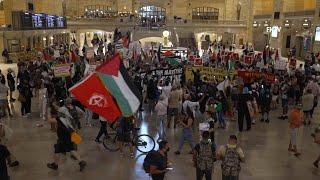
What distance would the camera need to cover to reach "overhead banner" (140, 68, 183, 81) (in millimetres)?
17656

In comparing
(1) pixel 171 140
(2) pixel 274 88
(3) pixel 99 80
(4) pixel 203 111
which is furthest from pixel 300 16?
(3) pixel 99 80

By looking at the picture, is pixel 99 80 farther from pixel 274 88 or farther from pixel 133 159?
pixel 274 88

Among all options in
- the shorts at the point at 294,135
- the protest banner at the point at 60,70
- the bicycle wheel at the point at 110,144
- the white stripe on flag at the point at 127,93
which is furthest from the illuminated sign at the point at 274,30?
the white stripe on flag at the point at 127,93

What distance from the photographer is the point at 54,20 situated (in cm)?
4250

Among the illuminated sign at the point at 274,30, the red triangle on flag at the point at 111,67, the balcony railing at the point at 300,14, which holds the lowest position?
the red triangle on flag at the point at 111,67

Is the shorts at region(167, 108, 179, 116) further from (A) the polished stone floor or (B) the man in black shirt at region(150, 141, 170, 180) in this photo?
(B) the man in black shirt at region(150, 141, 170, 180)

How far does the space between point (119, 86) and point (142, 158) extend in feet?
12.2

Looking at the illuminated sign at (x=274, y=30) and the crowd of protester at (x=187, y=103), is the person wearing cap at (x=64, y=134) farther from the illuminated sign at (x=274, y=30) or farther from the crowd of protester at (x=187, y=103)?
the illuminated sign at (x=274, y=30)

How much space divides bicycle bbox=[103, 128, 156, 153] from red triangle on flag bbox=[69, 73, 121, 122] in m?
3.46

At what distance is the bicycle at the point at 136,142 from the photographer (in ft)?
36.7

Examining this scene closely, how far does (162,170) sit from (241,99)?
6.87m

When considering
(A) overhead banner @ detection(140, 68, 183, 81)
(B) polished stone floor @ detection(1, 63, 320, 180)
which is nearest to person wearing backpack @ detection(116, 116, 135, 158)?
(B) polished stone floor @ detection(1, 63, 320, 180)

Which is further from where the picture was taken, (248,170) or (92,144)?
(92,144)

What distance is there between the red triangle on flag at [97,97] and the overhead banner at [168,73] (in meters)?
9.44
